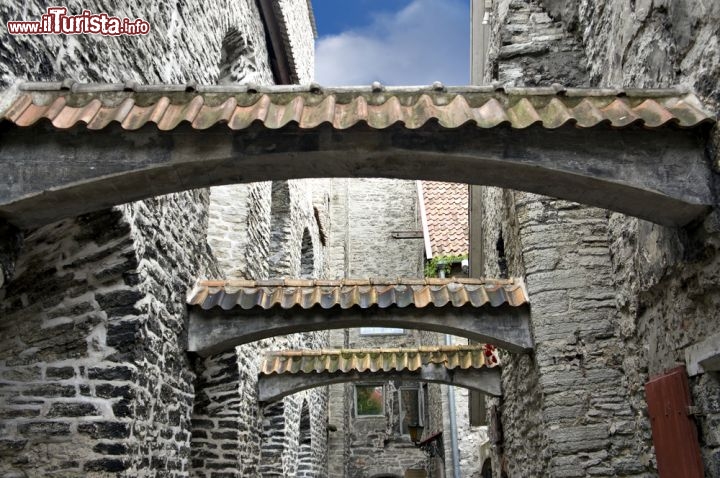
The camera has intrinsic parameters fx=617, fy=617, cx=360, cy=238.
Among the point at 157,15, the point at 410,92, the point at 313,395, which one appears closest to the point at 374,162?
the point at 410,92

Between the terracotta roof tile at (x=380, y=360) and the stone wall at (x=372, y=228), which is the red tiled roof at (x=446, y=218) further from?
the stone wall at (x=372, y=228)

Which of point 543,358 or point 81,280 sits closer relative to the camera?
point 81,280

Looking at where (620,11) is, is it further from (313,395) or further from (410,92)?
(313,395)

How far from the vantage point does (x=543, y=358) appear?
15.7 feet

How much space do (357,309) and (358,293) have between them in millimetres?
159

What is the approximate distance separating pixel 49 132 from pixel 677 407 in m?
3.12

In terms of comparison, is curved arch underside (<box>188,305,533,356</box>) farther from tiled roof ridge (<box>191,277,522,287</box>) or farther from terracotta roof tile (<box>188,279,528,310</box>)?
tiled roof ridge (<box>191,277,522,287</box>)

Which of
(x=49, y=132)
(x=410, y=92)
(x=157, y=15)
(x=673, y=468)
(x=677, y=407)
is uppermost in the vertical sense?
(x=157, y=15)

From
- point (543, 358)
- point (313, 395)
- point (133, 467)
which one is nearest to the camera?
point (133, 467)

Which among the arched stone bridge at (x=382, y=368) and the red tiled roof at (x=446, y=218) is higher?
the red tiled roof at (x=446, y=218)

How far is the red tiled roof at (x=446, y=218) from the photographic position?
34.4 ft

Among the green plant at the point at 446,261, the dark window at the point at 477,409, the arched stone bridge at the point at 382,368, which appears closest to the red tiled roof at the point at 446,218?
the green plant at the point at 446,261

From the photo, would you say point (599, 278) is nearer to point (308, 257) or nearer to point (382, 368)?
point (382, 368)

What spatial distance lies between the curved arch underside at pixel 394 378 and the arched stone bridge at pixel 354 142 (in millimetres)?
4369
